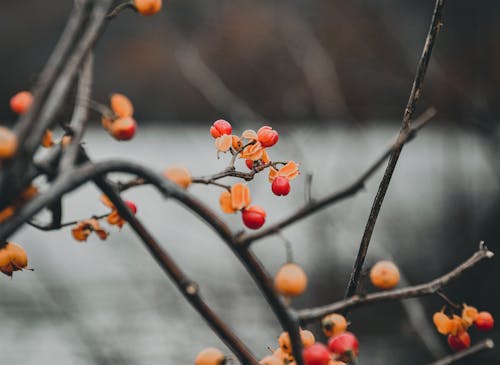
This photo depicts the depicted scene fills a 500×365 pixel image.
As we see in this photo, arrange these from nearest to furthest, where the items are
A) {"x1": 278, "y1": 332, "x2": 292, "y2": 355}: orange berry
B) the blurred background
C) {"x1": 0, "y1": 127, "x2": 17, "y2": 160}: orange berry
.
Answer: {"x1": 0, "y1": 127, "x2": 17, "y2": 160}: orange berry < {"x1": 278, "y1": 332, "x2": 292, "y2": 355}: orange berry < the blurred background

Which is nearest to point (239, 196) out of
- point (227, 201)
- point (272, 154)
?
point (227, 201)

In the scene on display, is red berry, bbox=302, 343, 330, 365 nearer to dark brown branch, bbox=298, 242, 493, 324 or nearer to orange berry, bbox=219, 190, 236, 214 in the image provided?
dark brown branch, bbox=298, 242, 493, 324

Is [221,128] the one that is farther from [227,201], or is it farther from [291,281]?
[291,281]

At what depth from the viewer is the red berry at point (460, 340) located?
1.43ft

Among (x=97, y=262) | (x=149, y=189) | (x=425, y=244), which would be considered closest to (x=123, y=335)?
(x=97, y=262)

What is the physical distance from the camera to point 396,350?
1.85 metres

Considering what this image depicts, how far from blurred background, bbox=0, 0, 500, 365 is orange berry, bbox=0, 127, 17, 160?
4.02 feet

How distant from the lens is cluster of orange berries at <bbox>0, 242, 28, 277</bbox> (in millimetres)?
400

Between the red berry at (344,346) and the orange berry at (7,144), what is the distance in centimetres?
21

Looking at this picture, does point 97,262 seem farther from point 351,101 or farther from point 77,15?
point 77,15

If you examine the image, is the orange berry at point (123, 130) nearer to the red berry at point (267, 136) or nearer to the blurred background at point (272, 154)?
the red berry at point (267, 136)

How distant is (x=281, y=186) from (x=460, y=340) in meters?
0.18

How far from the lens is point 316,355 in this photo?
0.32 metres

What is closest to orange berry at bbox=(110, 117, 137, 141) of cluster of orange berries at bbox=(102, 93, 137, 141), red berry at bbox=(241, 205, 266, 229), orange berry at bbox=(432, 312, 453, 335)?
cluster of orange berries at bbox=(102, 93, 137, 141)
